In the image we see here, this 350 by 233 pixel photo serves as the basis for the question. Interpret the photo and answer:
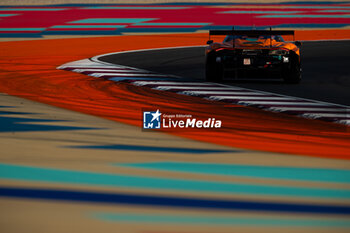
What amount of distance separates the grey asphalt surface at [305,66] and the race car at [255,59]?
0.26 metres

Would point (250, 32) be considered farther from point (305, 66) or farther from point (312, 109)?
point (305, 66)

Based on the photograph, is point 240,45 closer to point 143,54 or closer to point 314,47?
point 143,54

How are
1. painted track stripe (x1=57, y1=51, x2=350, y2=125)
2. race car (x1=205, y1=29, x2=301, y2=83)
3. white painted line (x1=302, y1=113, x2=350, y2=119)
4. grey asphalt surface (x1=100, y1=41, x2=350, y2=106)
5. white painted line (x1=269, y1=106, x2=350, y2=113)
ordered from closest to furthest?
1. white painted line (x1=302, y1=113, x2=350, y2=119)
2. painted track stripe (x1=57, y1=51, x2=350, y2=125)
3. white painted line (x1=269, y1=106, x2=350, y2=113)
4. grey asphalt surface (x1=100, y1=41, x2=350, y2=106)
5. race car (x1=205, y1=29, x2=301, y2=83)

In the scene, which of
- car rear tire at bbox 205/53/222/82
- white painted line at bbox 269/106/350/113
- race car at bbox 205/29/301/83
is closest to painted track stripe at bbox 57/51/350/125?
white painted line at bbox 269/106/350/113

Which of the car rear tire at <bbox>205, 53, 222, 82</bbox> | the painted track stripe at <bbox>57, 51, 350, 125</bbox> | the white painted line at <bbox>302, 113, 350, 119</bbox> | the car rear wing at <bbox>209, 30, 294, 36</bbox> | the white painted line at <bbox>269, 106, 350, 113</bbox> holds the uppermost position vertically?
the car rear wing at <bbox>209, 30, 294, 36</bbox>

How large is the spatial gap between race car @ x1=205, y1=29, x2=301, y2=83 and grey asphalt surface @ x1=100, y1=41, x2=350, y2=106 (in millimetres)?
261

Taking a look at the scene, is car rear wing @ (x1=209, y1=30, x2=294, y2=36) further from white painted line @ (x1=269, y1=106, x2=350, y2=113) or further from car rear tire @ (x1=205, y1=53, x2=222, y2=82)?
white painted line @ (x1=269, y1=106, x2=350, y2=113)

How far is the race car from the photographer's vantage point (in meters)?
15.0

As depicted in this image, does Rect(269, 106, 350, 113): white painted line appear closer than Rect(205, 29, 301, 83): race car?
Yes

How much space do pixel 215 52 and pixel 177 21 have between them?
90.7 ft

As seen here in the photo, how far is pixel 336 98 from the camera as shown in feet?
42.5

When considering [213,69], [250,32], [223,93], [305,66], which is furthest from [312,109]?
[305,66]

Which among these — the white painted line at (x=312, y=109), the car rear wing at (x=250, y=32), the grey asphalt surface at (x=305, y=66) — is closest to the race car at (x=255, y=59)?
the car rear wing at (x=250, y=32)

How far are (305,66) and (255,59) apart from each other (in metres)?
5.22
